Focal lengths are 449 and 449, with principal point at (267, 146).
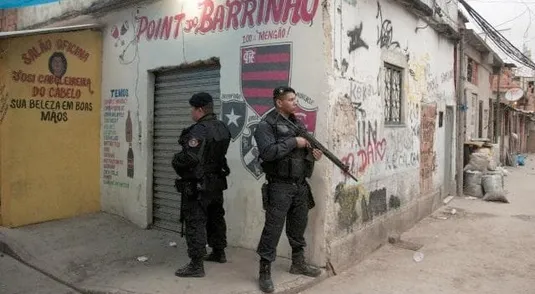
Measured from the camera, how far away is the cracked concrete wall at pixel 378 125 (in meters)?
4.72

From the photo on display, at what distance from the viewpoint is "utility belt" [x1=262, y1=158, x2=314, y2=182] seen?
12.8 ft

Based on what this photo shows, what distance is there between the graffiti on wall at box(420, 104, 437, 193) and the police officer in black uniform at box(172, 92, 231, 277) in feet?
14.7

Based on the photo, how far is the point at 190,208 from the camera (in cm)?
416

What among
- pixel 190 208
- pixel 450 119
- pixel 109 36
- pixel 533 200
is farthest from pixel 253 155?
pixel 533 200

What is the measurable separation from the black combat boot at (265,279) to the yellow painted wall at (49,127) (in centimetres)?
383

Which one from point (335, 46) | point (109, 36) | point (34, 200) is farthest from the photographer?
point (109, 36)

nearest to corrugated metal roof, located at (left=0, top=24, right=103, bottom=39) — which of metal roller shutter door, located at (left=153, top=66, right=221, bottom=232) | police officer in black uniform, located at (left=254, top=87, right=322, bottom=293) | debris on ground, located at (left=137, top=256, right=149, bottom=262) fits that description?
metal roller shutter door, located at (left=153, top=66, right=221, bottom=232)

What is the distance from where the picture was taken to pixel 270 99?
4.81 m

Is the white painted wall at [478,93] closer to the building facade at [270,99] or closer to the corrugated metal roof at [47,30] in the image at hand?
the building facade at [270,99]

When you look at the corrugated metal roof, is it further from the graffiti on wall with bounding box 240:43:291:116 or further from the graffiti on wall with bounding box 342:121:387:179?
the graffiti on wall with bounding box 342:121:387:179

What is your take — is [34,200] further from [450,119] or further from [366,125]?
[450,119]

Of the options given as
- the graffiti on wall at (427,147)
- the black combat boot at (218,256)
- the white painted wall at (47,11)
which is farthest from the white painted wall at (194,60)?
the graffiti on wall at (427,147)

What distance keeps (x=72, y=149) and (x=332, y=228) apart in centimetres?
412

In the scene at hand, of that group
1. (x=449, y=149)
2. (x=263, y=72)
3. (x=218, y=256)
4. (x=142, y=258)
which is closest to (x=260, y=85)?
(x=263, y=72)
